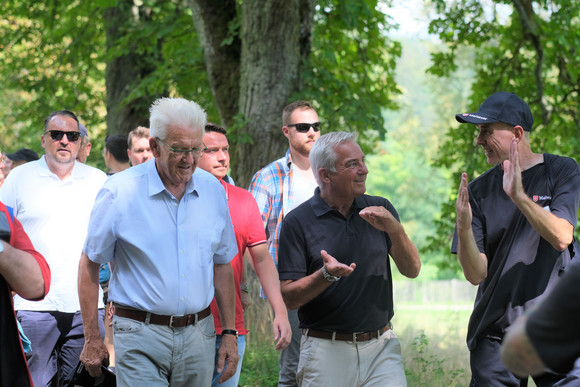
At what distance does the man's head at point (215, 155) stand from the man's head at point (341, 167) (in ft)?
4.17

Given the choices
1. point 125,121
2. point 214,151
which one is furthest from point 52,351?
point 125,121

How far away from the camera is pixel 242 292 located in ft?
21.1

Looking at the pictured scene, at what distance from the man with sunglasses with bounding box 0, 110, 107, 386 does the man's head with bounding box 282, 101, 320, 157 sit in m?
1.78

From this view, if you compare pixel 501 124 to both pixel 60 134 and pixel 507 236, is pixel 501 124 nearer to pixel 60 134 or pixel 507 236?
pixel 507 236

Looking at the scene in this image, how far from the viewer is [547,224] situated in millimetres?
5047

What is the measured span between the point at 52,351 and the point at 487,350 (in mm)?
3422

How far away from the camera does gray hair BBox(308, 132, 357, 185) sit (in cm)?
532

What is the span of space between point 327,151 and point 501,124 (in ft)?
3.83

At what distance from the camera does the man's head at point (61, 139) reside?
7098 mm

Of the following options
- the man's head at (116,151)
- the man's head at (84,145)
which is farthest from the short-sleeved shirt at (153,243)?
the man's head at (116,151)

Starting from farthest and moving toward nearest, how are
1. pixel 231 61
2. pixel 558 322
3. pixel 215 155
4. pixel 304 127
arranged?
pixel 231 61 → pixel 304 127 → pixel 215 155 → pixel 558 322

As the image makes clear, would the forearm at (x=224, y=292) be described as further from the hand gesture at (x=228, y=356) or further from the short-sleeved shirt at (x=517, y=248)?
the short-sleeved shirt at (x=517, y=248)

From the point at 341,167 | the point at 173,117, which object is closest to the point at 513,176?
the point at 341,167

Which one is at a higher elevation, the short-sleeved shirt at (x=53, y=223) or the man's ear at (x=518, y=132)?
the man's ear at (x=518, y=132)
